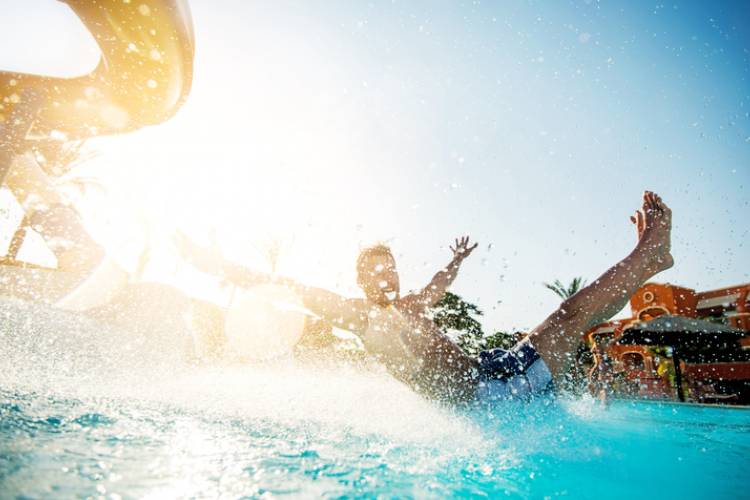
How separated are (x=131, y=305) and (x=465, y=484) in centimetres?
467

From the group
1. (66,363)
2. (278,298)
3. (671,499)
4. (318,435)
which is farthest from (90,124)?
(671,499)

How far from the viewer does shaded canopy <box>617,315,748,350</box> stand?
30.4 feet

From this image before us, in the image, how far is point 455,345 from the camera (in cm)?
278

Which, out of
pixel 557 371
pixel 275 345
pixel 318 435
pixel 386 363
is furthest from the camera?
pixel 275 345

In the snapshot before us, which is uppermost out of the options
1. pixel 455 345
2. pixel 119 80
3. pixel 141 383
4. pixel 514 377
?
pixel 119 80

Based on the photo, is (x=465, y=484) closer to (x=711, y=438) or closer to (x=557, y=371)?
(x=557, y=371)

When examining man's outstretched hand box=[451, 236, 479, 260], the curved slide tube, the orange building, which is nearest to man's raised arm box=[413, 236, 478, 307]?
man's outstretched hand box=[451, 236, 479, 260]

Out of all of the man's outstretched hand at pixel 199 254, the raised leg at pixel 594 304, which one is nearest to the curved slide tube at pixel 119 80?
the man's outstretched hand at pixel 199 254

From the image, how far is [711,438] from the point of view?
3.36 metres

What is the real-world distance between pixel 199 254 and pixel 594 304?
3191 millimetres

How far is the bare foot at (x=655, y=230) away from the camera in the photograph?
290cm

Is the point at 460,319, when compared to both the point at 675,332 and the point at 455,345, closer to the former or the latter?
the point at 675,332

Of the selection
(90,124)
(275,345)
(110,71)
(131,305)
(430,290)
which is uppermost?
(110,71)

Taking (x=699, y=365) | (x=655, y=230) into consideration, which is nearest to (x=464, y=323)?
(x=699, y=365)
